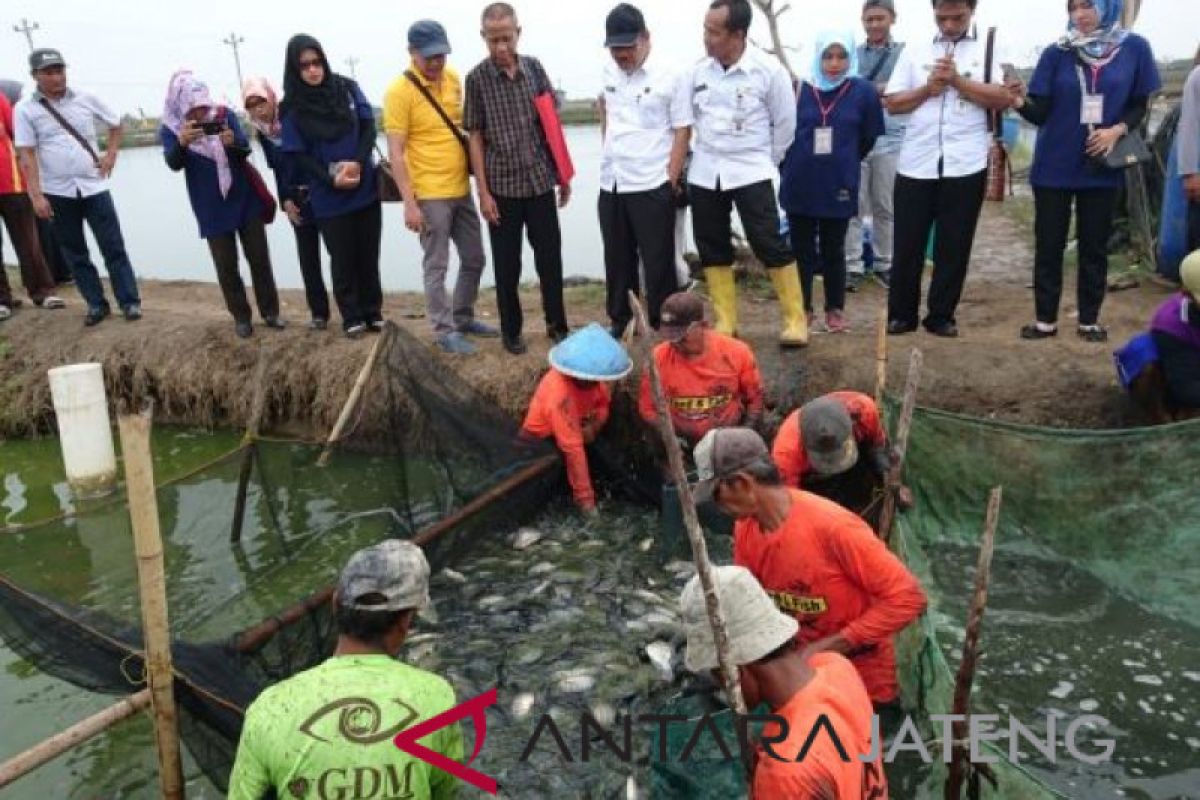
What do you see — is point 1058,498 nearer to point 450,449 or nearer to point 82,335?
point 450,449

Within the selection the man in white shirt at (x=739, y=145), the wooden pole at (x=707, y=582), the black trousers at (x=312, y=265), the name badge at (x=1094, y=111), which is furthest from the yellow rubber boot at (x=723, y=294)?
the wooden pole at (x=707, y=582)

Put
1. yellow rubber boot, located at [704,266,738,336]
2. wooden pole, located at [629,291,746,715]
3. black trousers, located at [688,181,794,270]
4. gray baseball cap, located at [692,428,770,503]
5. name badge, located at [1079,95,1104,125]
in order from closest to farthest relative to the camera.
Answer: wooden pole, located at [629,291,746,715] → gray baseball cap, located at [692,428,770,503] → name badge, located at [1079,95,1104,125] → black trousers, located at [688,181,794,270] → yellow rubber boot, located at [704,266,738,336]

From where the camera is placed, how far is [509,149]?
22.3 ft

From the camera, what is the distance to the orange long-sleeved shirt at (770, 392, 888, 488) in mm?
4664

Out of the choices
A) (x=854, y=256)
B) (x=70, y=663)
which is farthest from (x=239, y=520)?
(x=854, y=256)

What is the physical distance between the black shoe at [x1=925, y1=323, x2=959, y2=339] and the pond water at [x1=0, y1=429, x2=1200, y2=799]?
2236mm

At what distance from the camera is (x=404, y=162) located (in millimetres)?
6926

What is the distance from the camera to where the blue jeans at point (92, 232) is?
330 inches

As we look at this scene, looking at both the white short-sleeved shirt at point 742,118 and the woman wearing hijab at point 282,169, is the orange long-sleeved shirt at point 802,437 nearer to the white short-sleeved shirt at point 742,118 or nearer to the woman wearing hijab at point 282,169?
the white short-sleeved shirt at point 742,118

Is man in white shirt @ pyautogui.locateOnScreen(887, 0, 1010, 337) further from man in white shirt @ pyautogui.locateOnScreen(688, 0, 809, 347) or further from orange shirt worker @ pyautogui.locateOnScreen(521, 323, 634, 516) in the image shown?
orange shirt worker @ pyautogui.locateOnScreen(521, 323, 634, 516)

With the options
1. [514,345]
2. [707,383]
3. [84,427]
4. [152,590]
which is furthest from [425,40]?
[152,590]

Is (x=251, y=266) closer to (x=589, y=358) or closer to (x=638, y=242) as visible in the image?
(x=638, y=242)

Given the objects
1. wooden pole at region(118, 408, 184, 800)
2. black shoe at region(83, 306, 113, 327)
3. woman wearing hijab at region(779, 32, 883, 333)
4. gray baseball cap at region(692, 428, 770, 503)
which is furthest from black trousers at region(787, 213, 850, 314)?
black shoe at region(83, 306, 113, 327)

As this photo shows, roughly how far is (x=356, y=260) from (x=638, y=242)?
96.9 inches
